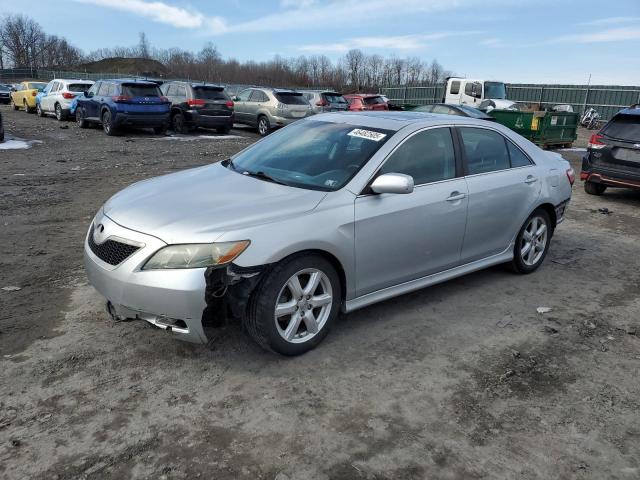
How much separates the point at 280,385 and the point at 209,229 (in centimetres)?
106

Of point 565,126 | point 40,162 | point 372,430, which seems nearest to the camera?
point 372,430

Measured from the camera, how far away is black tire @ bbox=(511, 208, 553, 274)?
5176 millimetres

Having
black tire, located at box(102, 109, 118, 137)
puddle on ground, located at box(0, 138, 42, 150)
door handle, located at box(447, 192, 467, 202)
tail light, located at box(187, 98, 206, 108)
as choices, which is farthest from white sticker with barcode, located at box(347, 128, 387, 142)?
tail light, located at box(187, 98, 206, 108)

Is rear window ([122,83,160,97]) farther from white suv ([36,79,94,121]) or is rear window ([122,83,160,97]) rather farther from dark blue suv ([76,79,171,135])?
white suv ([36,79,94,121])

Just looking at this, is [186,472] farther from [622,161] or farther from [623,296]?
[622,161]

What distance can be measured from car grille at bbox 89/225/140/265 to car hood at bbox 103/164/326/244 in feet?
0.43

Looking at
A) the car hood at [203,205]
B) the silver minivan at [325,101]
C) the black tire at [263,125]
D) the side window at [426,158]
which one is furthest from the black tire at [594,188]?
the black tire at [263,125]

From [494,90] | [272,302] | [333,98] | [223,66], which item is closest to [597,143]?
[272,302]

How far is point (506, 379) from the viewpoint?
3428 millimetres

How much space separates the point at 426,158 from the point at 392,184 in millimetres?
759

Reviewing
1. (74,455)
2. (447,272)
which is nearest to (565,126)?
(447,272)

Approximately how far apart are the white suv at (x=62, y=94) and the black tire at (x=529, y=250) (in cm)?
1952

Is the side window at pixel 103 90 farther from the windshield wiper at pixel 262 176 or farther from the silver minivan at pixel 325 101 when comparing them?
the windshield wiper at pixel 262 176

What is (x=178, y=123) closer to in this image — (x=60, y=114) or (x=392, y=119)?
(x=60, y=114)
